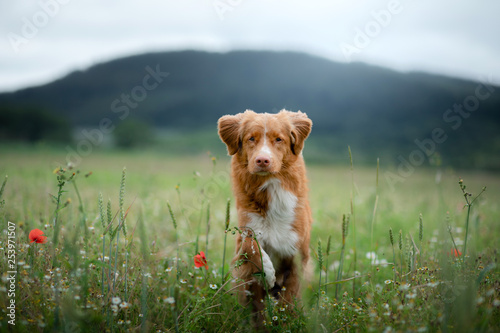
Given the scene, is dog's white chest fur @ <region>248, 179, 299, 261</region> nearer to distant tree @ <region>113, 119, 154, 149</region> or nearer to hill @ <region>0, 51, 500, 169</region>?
hill @ <region>0, 51, 500, 169</region>

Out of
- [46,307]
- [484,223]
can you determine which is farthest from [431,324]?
[484,223]

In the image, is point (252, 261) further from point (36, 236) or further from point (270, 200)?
point (36, 236)

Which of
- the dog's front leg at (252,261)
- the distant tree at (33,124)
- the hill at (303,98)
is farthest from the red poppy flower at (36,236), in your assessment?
the distant tree at (33,124)

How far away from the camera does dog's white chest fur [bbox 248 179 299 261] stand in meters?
3.11

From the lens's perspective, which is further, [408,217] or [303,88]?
[303,88]

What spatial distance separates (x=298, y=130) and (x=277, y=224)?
108 centimetres

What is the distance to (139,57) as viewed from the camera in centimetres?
7162

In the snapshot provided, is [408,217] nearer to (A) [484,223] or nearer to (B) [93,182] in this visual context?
(A) [484,223]

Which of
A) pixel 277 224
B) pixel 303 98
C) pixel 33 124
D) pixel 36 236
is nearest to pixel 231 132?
pixel 277 224

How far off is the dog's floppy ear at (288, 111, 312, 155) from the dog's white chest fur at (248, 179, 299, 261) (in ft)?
1.52

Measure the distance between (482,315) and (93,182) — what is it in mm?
9997

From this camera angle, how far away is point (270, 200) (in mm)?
3221

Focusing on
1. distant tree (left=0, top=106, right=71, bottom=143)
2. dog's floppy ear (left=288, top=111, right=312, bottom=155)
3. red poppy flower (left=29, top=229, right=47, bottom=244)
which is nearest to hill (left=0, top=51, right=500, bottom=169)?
distant tree (left=0, top=106, right=71, bottom=143)

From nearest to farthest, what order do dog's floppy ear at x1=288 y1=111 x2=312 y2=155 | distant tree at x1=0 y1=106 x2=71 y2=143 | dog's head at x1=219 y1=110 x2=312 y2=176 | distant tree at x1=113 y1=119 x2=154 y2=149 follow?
dog's head at x1=219 y1=110 x2=312 y2=176, dog's floppy ear at x1=288 y1=111 x2=312 y2=155, distant tree at x1=0 y1=106 x2=71 y2=143, distant tree at x1=113 y1=119 x2=154 y2=149
